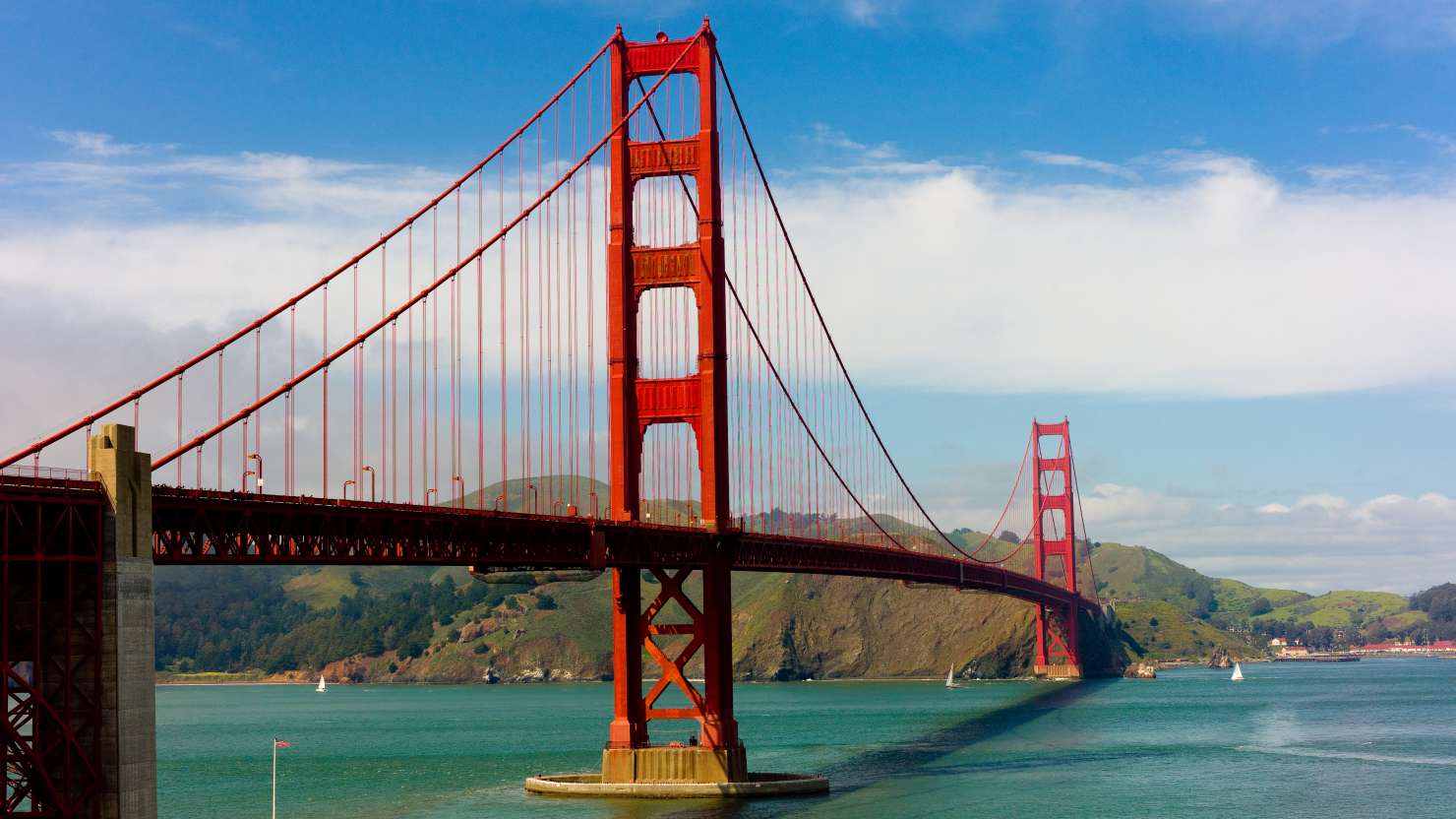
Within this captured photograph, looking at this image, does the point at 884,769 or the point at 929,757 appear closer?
the point at 884,769

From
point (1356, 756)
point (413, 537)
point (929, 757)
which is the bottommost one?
point (1356, 756)

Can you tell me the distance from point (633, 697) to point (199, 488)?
29297 millimetres

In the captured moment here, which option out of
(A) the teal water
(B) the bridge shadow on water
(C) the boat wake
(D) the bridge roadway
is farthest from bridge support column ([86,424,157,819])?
(C) the boat wake

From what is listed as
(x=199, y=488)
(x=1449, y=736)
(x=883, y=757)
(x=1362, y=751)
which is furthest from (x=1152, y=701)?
(x=199, y=488)

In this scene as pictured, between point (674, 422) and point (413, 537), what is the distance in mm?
19168

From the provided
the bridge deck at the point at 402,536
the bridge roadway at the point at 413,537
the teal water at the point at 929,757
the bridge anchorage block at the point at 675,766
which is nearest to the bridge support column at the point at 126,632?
the bridge deck at the point at 402,536

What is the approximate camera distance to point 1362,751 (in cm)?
9594

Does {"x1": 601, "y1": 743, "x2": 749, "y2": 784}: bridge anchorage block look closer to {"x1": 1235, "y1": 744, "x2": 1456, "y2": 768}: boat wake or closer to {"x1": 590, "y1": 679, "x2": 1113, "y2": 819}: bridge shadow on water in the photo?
{"x1": 590, "y1": 679, "x2": 1113, "y2": 819}: bridge shadow on water

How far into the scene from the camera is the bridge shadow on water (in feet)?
209

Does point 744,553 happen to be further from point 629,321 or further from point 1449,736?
point 1449,736

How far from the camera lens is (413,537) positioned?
173 feet

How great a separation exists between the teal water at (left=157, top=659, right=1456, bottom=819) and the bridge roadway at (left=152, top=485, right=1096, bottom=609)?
9.82 metres

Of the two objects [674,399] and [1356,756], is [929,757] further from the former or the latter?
[674,399]

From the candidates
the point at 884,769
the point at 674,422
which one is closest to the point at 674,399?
the point at 674,422
